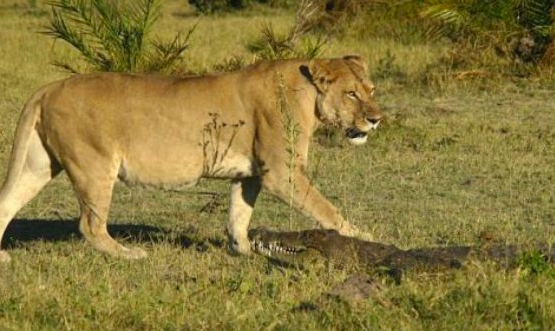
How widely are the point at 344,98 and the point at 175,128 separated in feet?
3.38

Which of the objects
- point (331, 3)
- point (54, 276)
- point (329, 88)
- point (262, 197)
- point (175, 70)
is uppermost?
point (329, 88)

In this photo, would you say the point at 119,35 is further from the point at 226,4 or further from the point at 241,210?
the point at 226,4

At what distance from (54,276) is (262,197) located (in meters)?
3.50

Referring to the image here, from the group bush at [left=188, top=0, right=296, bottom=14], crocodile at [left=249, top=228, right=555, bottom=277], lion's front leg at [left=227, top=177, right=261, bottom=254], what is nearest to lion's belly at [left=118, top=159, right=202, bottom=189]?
lion's front leg at [left=227, top=177, right=261, bottom=254]

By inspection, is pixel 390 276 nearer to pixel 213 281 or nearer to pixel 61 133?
pixel 213 281

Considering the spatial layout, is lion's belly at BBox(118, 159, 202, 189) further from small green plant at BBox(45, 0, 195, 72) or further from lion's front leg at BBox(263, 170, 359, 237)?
small green plant at BBox(45, 0, 195, 72)

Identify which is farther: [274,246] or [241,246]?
[241,246]

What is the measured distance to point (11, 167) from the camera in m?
7.79

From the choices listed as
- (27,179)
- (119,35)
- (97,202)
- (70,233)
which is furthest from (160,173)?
(119,35)

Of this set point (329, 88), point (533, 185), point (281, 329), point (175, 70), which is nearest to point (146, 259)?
point (329, 88)

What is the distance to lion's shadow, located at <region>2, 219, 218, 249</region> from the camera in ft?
27.5

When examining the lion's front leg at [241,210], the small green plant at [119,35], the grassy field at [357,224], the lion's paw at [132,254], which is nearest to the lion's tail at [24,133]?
the grassy field at [357,224]

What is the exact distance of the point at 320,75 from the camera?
7770 millimetres

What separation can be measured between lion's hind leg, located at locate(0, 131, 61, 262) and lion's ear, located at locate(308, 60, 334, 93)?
5.37 feet
